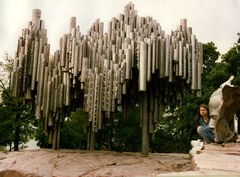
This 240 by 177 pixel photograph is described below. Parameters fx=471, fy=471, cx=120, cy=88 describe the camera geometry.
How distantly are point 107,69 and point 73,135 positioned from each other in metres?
14.1

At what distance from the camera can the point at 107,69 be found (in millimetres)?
15125

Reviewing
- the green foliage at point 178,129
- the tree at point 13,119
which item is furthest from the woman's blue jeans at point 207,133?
the tree at point 13,119

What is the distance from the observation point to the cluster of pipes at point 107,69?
48.7ft

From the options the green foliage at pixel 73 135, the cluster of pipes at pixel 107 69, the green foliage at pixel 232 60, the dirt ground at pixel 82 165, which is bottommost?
the dirt ground at pixel 82 165

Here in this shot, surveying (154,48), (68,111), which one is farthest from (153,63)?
(68,111)

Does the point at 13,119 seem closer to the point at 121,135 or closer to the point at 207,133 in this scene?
the point at 121,135

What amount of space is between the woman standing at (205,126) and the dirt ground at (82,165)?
3.03 feet

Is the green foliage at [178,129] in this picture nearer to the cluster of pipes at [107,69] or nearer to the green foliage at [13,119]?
the green foliage at [13,119]

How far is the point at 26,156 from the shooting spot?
1448 cm

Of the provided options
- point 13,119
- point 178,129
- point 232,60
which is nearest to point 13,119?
point 13,119

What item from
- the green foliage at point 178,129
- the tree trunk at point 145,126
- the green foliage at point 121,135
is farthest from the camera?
the green foliage at point 121,135

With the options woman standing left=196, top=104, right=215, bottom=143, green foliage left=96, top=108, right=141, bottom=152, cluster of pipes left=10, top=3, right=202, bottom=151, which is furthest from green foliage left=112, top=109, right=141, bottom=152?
woman standing left=196, top=104, right=215, bottom=143

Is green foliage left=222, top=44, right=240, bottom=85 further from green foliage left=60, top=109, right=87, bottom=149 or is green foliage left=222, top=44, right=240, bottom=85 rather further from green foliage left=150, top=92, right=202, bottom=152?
green foliage left=60, top=109, right=87, bottom=149

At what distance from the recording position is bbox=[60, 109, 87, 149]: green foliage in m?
28.0
